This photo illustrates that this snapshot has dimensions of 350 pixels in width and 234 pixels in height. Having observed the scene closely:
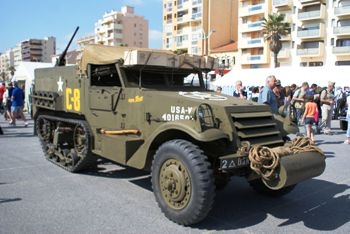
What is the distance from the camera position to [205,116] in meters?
5.11

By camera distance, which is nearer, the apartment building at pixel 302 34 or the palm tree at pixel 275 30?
the apartment building at pixel 302 34

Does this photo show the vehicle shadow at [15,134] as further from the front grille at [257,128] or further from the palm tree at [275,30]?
the palm tree at [275,30]

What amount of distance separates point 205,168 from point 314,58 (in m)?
47.8

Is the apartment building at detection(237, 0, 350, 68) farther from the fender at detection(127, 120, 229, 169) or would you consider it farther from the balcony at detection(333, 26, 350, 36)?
the fender at detection(127, 120, 229, 169)

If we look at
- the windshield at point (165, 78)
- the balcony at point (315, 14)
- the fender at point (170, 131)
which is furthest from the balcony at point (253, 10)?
the fender at point (170, 131)

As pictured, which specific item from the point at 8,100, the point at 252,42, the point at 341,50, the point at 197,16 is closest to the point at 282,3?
the point at 252,42

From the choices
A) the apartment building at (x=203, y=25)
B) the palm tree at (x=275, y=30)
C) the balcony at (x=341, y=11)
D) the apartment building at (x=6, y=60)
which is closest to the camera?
the balcony at (x=341, y=11)

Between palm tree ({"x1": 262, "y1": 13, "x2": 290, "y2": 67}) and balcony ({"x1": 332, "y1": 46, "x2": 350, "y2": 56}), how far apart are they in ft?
20.2

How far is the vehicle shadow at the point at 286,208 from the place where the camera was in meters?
5.16

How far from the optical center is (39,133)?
9.08 meters

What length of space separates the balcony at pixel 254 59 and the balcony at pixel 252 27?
3369 millimetres

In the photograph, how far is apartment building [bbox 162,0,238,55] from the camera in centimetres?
6538

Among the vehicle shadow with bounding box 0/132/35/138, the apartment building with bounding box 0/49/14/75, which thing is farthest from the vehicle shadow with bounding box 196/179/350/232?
the apartment building with bounding box 0/49/14/75

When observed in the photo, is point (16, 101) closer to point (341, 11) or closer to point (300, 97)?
point (300, 97)
